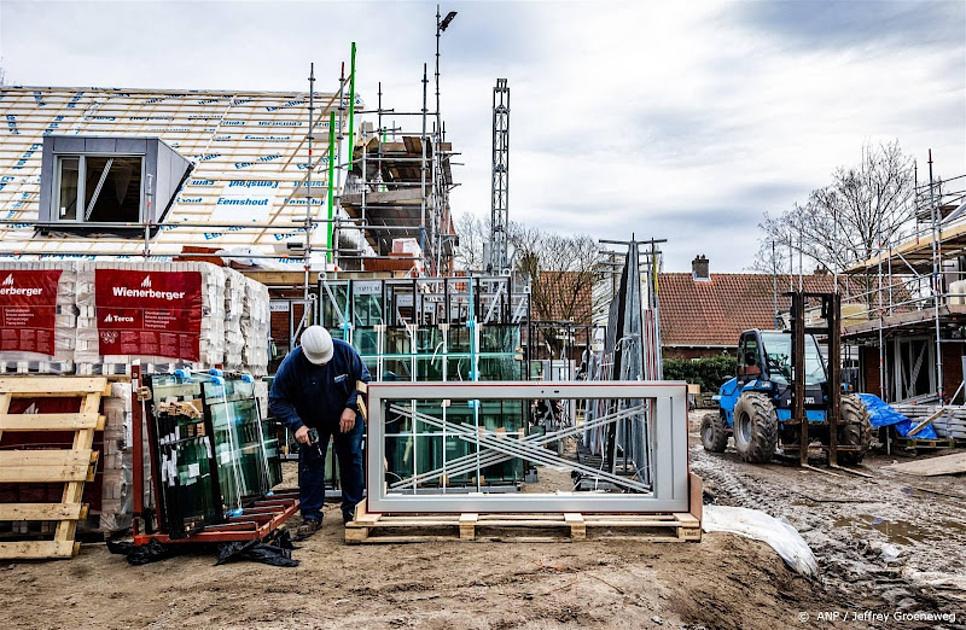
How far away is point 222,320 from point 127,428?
1.70 meters

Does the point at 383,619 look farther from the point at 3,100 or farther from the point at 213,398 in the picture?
the point at 3,100

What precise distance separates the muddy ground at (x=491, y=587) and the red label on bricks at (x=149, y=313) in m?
1.99

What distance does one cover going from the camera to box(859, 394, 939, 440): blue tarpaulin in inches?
569

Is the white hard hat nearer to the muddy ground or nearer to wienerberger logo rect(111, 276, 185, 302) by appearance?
the muddy ground

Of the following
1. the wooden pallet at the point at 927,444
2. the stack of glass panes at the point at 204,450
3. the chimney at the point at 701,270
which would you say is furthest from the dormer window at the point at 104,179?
the chimney at the point at 701,270

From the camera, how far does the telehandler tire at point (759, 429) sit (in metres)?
12.5

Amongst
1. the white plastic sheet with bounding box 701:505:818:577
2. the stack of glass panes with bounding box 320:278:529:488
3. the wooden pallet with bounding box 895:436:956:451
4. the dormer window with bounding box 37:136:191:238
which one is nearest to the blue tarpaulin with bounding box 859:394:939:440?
the wooden pallet with bounding box 895:436:956:451

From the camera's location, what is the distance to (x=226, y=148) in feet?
55.9

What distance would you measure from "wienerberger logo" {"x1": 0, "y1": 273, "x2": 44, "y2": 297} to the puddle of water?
853 centimetres

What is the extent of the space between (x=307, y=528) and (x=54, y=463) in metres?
2.12

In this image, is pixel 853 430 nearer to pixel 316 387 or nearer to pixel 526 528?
pixel 526 528

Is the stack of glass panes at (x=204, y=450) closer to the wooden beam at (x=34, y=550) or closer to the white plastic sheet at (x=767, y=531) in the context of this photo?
the wooden beam at (x=34, y=550)

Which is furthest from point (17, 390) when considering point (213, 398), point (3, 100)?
point (3, 100)

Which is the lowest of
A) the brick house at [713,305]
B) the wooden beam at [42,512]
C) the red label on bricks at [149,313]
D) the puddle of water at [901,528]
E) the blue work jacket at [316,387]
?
the puddle of water at [901,528]
